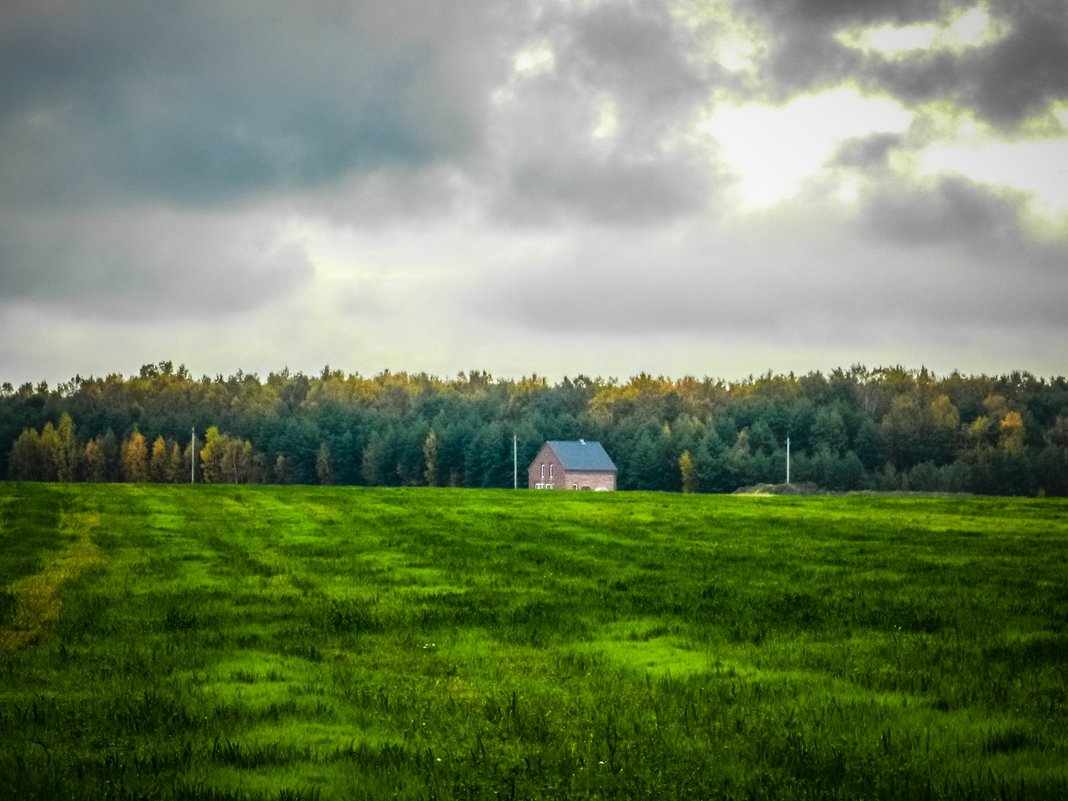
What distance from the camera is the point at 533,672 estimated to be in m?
13.7

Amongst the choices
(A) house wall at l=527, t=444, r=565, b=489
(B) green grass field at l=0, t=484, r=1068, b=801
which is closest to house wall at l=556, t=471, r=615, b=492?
(A) house wall at l=527, t=444, r=565, b=489

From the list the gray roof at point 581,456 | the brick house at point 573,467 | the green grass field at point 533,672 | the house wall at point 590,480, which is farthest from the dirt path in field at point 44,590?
the gray roof at point 581,456

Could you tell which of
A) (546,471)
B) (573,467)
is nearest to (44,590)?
(573,467)

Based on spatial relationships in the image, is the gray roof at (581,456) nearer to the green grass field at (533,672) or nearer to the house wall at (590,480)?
the house wall at (590,480)

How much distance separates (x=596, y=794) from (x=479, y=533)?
28270mm

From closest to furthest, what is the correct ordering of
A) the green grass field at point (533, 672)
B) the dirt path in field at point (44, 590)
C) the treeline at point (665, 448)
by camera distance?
the green grass field at point (533, 672) < the dirt path in field at point (44, 590) < the treeline at point (665, 448)

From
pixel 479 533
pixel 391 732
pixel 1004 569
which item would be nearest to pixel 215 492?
pixel 479 533

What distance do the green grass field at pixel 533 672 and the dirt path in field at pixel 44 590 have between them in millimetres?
113

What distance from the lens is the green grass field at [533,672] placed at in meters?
9.12

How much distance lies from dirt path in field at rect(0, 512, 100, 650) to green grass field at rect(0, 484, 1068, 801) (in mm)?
113

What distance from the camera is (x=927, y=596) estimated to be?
68.4ft

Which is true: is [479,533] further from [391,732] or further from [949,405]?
[949,405]

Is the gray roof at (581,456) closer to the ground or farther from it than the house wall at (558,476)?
farther from it

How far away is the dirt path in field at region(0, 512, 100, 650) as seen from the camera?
16859 mm
